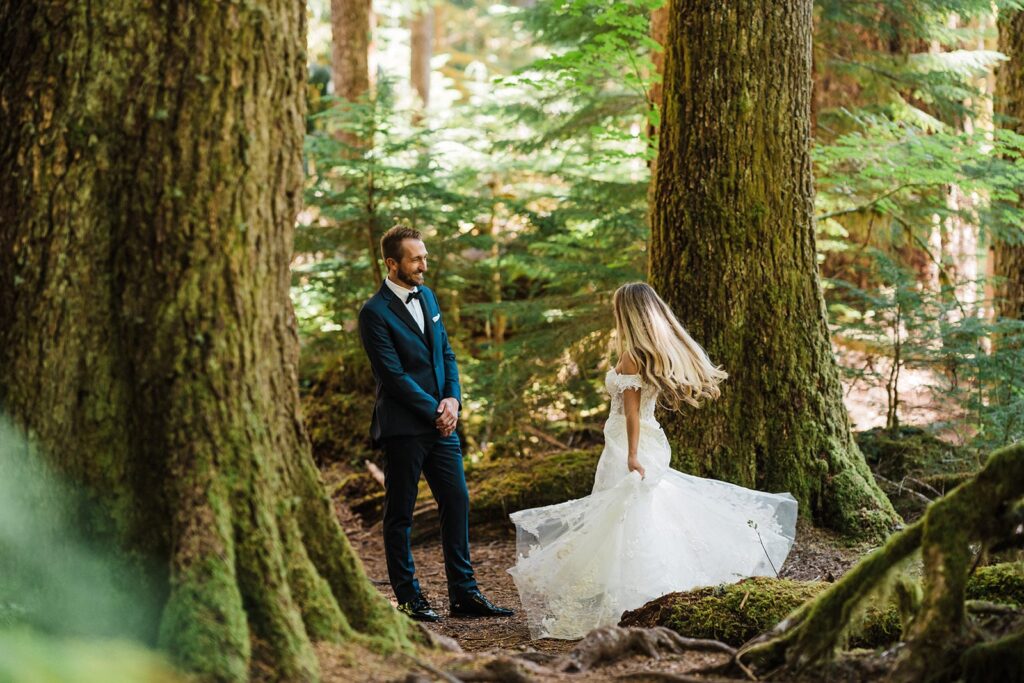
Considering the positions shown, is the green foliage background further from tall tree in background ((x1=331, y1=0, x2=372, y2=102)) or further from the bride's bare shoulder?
the bride's bare shoulder

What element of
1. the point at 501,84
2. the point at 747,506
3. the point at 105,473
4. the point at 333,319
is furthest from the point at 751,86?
the point at 333,319

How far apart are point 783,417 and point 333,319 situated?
22.9 ft

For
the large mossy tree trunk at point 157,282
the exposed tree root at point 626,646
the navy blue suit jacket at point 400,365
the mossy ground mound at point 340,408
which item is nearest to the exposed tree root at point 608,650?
the exposed tree root at point 626,646

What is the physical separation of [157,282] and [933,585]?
3122 mm

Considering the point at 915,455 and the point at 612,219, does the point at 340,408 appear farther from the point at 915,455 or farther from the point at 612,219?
the point at 915,455

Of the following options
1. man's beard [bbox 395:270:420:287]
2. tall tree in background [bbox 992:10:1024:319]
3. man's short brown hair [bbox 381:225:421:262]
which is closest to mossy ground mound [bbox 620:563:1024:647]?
man's beard [bbox 395:270:420:287]

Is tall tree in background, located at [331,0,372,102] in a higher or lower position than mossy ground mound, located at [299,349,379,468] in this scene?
higher

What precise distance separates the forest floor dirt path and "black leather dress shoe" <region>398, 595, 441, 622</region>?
7 centimetres

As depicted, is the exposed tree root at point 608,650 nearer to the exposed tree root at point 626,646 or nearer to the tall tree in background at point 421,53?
the exposed tree root at point 626,646

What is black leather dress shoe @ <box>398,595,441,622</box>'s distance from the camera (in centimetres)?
635

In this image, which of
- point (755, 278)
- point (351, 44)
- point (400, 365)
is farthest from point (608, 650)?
point (351, 44)

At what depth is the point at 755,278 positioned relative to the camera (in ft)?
22.8

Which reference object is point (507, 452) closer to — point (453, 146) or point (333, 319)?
point (333, 319)

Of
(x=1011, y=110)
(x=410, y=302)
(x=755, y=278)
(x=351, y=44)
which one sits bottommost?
(x=410, y=302)
